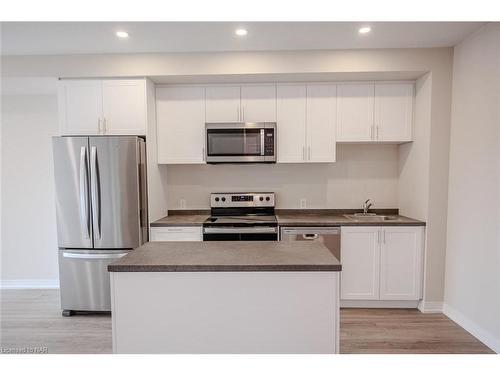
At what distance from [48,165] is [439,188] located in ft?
14.9

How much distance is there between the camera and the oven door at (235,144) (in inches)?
112

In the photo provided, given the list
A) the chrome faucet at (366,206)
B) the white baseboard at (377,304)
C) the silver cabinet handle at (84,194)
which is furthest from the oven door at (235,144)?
the white baseboard at (377,304)

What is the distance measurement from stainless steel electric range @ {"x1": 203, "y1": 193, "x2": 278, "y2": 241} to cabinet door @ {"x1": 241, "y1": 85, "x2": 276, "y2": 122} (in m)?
0.94

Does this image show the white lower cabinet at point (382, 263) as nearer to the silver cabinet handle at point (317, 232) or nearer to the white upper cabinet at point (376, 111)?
the silver cabinet handle at point (317, 232)

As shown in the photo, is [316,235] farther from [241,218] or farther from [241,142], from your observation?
[241,142]

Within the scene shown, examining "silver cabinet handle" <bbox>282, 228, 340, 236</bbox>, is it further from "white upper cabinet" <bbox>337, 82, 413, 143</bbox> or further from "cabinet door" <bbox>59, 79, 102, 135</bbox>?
"cabinet door" <bbox>59, 79, 102, 135</bbox>

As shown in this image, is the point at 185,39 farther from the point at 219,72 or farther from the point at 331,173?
the point at 331,173

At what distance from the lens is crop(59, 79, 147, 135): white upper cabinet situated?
271cm

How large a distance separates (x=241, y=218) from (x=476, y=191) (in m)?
2.23

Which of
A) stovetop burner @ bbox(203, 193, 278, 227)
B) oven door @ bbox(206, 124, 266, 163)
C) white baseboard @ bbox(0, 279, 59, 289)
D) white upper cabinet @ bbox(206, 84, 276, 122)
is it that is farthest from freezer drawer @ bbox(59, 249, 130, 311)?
white upper cabinet @ bbox(206, 84, 276, 122)

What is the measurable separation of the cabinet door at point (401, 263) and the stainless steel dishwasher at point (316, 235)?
0.48m

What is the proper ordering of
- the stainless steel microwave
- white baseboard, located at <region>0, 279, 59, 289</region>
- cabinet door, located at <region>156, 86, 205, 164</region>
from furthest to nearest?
1. white baseboard, located at <region>0, 279, 59, 289</region>
2. cabinet door, located at <region>156, 86, 205, 164</region>
3. the stainless steel microwave

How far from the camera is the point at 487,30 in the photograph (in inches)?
83.4

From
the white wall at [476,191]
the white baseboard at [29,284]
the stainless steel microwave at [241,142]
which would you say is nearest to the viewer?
the white wall at [476,191]
